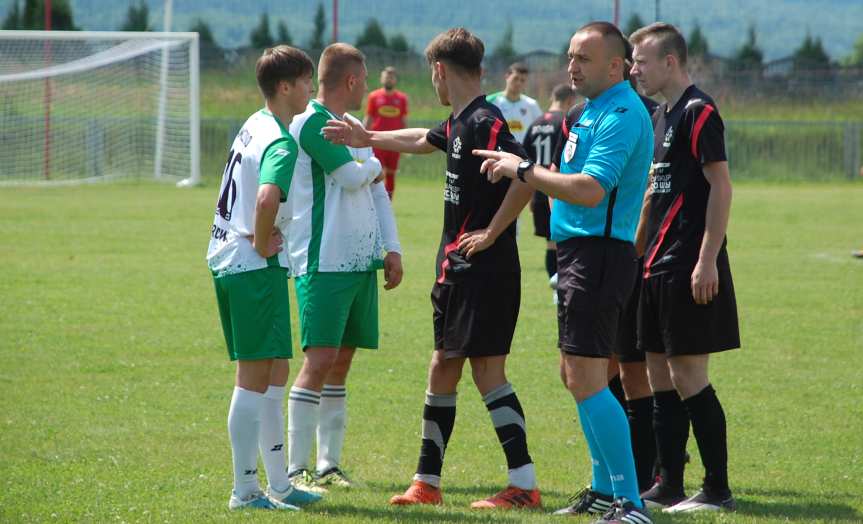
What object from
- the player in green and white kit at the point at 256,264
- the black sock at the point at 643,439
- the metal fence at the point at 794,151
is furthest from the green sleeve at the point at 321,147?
the metal fence at the point at 794,151

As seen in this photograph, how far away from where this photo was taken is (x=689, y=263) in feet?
18.1

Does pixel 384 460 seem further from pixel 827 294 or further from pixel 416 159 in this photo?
pixel 416 159

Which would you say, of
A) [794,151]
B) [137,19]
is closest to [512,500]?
[794,151]

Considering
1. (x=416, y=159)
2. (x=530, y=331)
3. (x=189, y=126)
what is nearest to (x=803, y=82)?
(x=416, y=159)

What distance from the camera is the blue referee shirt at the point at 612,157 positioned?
16.1 feet

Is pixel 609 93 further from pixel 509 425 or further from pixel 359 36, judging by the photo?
pixel 359 36

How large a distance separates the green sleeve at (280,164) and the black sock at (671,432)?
81.6 inches

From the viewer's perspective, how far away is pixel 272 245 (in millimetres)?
5332

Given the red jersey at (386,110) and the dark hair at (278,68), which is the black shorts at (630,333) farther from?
the red jersey at (386,110)

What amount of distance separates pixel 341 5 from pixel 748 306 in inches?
1037

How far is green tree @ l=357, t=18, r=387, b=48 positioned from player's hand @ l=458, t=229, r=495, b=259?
120 feet

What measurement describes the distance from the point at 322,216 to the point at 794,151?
29.3 meters

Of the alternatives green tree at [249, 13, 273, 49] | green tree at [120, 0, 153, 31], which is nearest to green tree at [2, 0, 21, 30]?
green tree at [120, 0, 153, 31]

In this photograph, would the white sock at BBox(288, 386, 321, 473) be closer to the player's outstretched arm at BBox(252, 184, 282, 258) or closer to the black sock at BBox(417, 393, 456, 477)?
Answer: the black sock at BBox(417, 393, 456, 477)
